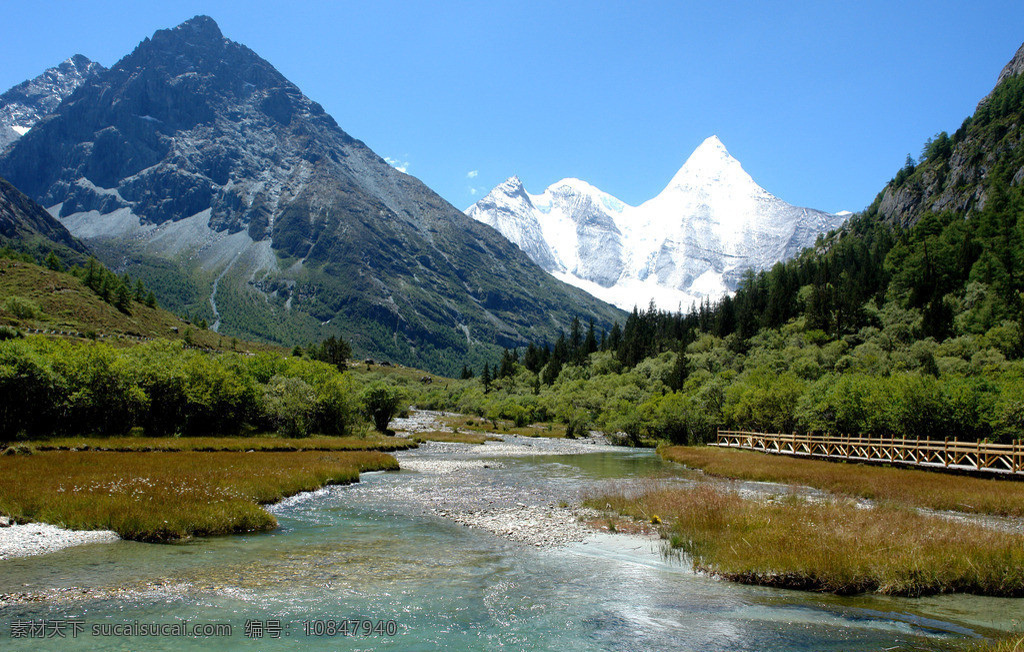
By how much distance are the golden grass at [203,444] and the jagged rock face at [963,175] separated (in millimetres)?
166361

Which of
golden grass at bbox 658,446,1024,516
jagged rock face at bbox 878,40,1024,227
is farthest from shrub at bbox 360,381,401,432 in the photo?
jagged rock face at bbox 878,40,1024,227

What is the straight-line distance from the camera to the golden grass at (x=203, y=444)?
44625 millimetres

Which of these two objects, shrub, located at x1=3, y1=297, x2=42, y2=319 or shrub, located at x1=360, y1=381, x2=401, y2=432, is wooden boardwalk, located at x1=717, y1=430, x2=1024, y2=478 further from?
shrub, located at x1=3, y1=297, x2=42, y2=319

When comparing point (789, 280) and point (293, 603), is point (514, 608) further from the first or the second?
point (789, 280)

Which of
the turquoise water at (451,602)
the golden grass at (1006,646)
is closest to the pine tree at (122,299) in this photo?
the turquoise water at (451,602)

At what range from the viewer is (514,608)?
14.5 meters

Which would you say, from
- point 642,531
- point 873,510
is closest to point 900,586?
point 642,531

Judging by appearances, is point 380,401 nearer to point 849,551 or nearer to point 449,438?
point 449,438

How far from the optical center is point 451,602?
14.7m

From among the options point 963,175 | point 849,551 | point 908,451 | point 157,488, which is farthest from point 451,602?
point 963,175

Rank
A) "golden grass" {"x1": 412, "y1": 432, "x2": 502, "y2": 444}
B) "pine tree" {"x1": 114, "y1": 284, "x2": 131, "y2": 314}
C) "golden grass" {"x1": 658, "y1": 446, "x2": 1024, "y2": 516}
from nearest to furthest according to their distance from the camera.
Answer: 1. "golden grass" {"x1": 658, "y1": 446, "x2": 1024, "y2": 516}
2. "golden grass" {"x1": 412, "y1": 432, "x2": 502, "y2": 444}
3. "pine tree" {"x1": 114, "y1": 284, "x2": 131, "y2": 314}

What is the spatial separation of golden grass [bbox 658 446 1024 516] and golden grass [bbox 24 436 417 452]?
34196 mm

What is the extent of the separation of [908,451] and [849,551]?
1641 inches

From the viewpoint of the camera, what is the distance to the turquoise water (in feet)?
40.5
